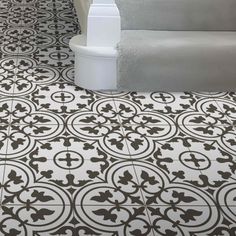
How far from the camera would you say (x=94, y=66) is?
212 cm

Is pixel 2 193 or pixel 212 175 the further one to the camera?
pixel 212 175

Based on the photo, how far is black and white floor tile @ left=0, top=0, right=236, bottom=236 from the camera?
1438mm

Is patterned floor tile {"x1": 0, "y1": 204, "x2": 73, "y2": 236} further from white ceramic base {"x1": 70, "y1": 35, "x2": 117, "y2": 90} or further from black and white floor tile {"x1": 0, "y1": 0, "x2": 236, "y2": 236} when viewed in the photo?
white ceramic base {"x1": 70, "y1": 35, "x2": 117, "y2": 90}

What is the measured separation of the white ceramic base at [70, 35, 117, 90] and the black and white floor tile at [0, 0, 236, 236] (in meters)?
0.05

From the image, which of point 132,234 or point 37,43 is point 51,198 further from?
point 37,43

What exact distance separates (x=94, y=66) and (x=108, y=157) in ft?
1.83

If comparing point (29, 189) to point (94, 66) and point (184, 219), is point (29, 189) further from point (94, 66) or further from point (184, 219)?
point (94, 66)

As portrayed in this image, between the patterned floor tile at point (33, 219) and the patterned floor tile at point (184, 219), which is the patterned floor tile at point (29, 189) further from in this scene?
the patterned floor tile at point (184, 219)

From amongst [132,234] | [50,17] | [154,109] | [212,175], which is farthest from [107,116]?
[50,17]

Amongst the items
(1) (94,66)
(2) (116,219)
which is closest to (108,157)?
(2) (116,219)

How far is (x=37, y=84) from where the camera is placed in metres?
2.18

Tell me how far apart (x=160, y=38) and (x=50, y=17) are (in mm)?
1007

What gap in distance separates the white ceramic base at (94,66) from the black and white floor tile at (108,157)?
54mm

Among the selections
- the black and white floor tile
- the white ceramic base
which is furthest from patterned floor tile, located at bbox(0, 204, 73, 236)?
the white ceramic base
